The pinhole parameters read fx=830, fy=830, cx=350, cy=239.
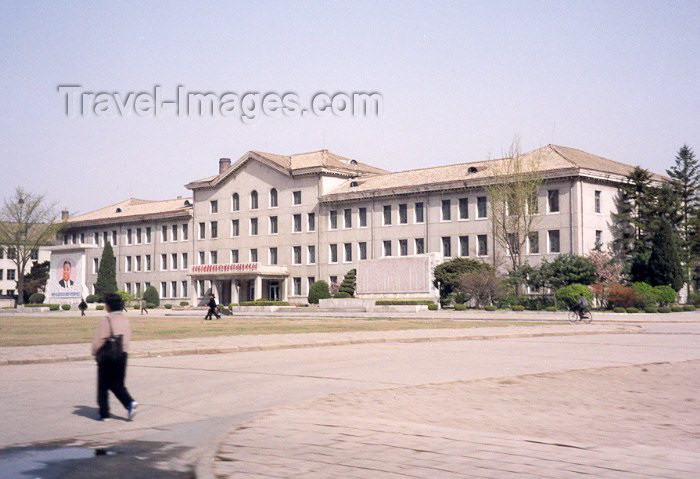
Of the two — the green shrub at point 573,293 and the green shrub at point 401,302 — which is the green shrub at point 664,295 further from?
the green shrub at point 401,302

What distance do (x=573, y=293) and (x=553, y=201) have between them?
525 inches

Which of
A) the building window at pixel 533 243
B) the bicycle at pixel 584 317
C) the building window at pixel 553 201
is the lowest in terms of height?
the bicycle at pixel 584 317

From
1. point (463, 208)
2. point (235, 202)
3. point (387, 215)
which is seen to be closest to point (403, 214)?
point (387, 215)

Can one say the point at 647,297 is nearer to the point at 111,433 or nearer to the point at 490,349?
the point at 490,349

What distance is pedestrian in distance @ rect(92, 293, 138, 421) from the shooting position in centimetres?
Answer: 983

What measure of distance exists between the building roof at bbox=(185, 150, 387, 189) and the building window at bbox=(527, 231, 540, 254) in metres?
21.8

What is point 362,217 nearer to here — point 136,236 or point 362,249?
point 362,249

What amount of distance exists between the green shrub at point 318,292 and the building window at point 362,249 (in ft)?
15.6

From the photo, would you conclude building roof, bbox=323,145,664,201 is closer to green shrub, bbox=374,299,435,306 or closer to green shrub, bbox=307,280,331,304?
green shrub, bbox=307,280,331,304

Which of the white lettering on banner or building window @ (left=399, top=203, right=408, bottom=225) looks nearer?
building window @ (left=399, top=203, right=408, bottom=225)

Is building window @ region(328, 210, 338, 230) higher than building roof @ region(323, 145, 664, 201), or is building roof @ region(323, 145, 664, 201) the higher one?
building roof @ region(323, 145, 664, 201)

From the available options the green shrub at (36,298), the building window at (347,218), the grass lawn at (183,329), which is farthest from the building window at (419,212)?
the green shrub at (36,298)

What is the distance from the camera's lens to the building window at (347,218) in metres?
77.5

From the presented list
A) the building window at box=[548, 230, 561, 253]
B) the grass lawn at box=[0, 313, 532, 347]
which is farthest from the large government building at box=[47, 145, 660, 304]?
the grass lawn at box=[0, 313, 532, 347]
